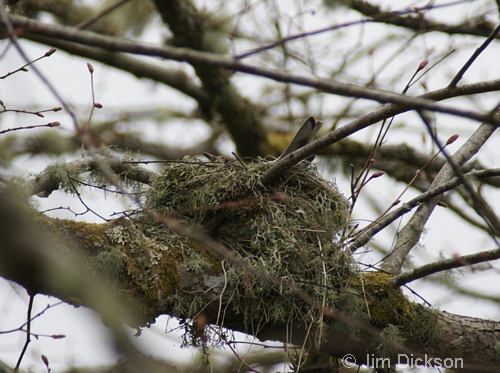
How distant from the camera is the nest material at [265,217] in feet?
9.80

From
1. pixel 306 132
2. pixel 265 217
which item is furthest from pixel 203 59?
pixel 306 132

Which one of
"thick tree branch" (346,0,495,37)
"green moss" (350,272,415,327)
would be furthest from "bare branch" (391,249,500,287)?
"thick tree branch" (346,0,495,37)

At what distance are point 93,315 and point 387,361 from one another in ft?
7.79

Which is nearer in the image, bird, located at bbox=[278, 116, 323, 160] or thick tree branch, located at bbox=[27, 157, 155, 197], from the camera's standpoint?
thick tree branch, located at bbox=[27, 157, 155, 197]

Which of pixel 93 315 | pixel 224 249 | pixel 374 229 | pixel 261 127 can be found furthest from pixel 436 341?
pixel 261 127

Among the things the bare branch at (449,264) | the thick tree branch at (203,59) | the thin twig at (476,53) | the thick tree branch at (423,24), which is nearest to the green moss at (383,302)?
the bare branch at (449,264)

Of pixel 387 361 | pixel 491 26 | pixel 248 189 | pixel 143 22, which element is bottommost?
pixel 387 361

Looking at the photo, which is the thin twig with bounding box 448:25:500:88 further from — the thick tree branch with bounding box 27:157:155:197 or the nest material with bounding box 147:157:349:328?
the thick tree branch with bounding box 27:157:155:197

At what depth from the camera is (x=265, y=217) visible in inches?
131

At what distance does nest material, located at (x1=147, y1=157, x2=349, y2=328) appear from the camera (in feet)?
9.80

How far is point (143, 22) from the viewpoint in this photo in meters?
7.25

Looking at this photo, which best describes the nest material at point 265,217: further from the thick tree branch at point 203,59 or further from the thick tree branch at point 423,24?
the thick tree branch at point 423,24

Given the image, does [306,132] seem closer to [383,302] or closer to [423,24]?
[383,302]

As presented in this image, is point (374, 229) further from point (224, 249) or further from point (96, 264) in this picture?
point (96, 264)
